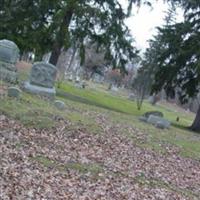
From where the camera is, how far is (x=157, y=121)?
2088 centimetres

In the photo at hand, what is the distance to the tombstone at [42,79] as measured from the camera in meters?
18.8

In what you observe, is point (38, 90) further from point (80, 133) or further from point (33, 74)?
point (80, 133)

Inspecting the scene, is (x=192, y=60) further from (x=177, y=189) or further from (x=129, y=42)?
(x=177, y=189)

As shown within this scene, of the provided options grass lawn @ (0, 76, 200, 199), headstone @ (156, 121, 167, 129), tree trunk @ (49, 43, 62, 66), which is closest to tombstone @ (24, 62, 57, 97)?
grass lawn @ (0, 76, 200, 199)

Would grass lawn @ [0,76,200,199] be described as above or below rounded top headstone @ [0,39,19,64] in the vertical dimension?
below

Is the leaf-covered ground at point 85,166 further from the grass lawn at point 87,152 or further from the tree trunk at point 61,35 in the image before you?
the tree trunk at point 61,35

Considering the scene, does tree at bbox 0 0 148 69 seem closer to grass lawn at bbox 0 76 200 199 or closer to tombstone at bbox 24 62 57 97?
tombstone at bbox 24 62 57 97

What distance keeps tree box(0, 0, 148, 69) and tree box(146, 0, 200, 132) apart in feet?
8.31

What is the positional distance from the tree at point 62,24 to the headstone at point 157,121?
6.38 m

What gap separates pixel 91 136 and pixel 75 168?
3.56m

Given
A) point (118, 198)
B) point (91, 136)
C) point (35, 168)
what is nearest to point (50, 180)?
point (35, 168)

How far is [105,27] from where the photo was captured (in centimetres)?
2616

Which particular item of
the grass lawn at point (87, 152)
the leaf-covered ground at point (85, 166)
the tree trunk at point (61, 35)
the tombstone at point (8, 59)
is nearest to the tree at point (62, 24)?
the tree trunk at point (61, 35)

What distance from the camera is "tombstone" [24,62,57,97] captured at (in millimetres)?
18828
